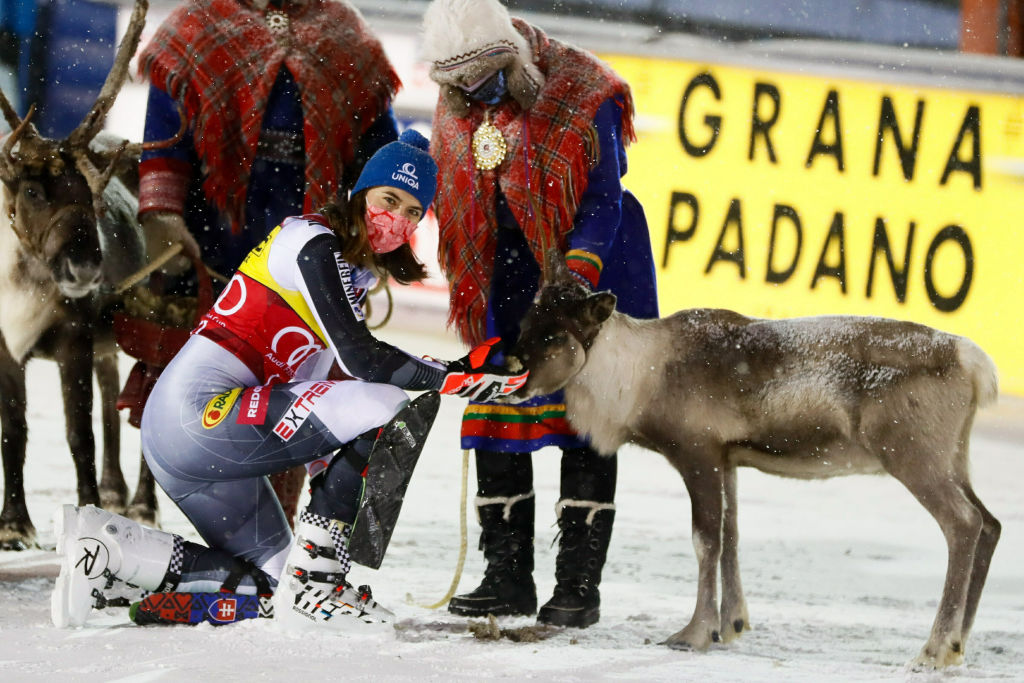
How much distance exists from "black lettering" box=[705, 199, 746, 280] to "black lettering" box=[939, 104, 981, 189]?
113 centimetres

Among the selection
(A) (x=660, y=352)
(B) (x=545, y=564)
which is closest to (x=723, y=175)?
(B) (x=545, y=564)

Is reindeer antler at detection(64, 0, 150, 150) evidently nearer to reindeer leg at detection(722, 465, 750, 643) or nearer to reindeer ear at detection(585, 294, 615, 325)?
reindeer ear at detection(585, 294, 615, 325)

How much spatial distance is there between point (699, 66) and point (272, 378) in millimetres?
4662

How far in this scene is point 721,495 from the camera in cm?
351

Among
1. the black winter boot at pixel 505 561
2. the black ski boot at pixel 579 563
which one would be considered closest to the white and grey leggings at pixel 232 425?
the black winter boot at pixel 505 561

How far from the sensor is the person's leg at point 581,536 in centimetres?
366

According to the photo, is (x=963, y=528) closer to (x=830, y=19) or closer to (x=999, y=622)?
(x=999, y=622)

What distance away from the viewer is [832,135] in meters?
7.28

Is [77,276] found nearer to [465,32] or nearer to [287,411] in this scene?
[287,411]

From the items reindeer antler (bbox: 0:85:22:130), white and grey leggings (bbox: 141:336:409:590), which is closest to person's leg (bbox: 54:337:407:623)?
white and grey leggings (bbox: 141:336:409:590)

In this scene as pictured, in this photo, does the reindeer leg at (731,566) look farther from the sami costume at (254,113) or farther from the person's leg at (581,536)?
the sami costume at (254,113)

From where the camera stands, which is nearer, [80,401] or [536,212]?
[536,212]

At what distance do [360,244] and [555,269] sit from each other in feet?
1.82

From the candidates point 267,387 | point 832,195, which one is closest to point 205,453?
point 267,387
